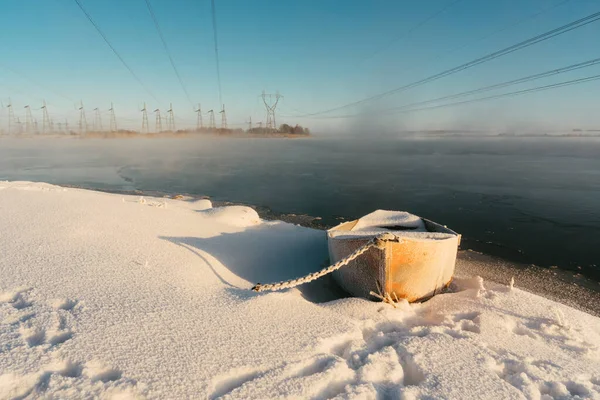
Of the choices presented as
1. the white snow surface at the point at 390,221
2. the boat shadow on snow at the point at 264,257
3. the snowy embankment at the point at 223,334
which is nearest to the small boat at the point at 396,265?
the snowy embankment at the point at 223,334

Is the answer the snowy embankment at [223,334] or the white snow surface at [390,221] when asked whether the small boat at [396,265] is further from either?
the white snow surface at [390,221]

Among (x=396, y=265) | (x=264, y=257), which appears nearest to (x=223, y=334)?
(x=396, y=265)

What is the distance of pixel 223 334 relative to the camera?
4.15 metres

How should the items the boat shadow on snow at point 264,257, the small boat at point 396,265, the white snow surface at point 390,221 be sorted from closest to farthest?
the small boat at point 396,265 < the boat shadow on snow at point 264,257 < the white snow surface at point 390,221

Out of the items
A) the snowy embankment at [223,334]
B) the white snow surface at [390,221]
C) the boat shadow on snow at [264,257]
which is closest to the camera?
the snowy embankment at [223,334]

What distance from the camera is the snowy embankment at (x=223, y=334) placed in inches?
131

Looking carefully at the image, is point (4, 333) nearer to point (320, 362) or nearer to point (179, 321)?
point (179, 321)

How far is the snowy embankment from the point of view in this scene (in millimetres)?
3332

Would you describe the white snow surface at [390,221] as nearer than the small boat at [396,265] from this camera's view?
No

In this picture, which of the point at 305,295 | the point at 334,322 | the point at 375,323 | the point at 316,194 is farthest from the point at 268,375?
the point at 316,194

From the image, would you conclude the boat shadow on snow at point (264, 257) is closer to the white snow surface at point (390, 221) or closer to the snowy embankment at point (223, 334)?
the snowy embankment at point (223, 334)

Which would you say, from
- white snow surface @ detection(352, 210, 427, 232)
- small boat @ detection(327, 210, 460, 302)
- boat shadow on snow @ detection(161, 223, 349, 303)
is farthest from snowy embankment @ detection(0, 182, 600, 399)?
white snow surface @ detection(352, 210, 427, 232)

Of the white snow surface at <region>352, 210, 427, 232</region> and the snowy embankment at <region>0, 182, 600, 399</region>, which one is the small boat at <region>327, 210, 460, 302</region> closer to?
the snowy embankment at <region>0, 182, 600, 399</region>

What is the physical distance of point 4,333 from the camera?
11.9ft
